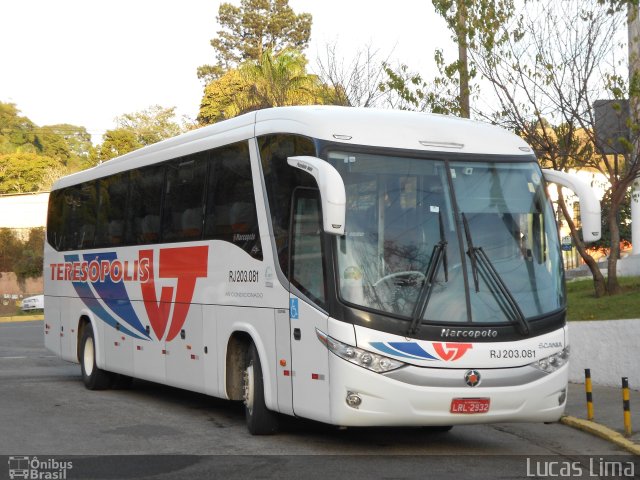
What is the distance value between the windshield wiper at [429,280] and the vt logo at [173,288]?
3.68m

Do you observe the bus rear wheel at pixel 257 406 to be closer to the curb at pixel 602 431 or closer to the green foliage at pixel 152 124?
the curb at pixel 602 431

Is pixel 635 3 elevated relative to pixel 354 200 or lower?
elevated

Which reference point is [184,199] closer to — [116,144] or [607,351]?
[607,351]

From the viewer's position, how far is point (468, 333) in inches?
395

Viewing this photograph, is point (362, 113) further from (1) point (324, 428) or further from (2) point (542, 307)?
(1) point (324, 428)

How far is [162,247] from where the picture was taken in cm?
1438

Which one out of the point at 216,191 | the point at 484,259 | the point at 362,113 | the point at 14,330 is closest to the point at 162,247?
the point at 216,191

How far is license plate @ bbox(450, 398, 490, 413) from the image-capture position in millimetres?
9938

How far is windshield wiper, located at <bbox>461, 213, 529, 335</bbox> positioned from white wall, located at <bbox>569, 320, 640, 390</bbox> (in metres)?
5.77

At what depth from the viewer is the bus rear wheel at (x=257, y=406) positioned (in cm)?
1150

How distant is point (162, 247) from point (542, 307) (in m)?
5.77

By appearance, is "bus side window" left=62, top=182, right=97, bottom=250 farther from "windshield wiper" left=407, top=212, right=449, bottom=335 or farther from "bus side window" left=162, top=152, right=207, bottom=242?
"windshield wiper" left=407, top=212, right=449, bottom=335

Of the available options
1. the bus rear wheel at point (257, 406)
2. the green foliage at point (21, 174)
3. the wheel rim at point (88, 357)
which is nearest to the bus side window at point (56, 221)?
the wheel rim at point (88, 357)

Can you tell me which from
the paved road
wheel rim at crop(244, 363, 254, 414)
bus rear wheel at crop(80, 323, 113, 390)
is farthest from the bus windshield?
bus rear wheel at crop(80, 323, 113, 390)
